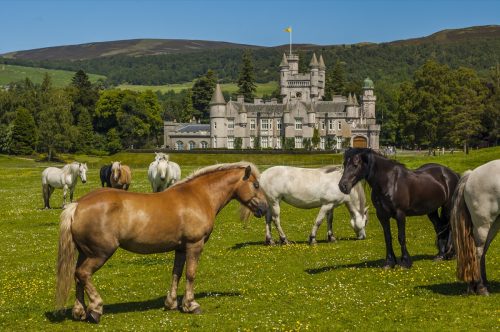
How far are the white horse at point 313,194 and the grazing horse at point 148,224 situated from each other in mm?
7579

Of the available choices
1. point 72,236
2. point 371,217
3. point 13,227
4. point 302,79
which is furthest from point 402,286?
point 302,79

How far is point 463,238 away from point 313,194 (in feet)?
27.0

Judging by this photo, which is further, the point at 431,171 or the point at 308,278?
the point at 431,171

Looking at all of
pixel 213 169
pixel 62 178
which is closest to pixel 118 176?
pixel 62 178

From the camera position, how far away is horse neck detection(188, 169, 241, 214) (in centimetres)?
1282

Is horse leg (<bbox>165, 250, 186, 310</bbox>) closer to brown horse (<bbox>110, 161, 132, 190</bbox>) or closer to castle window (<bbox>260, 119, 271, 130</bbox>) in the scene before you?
brown horse (<bbox>110, 161, 132, 190</bbox>)

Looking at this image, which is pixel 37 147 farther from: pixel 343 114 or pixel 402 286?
pixel 402 286

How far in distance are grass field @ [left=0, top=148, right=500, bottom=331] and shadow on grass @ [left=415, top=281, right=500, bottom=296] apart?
0.07 ft

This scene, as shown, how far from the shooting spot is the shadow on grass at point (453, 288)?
523 inches

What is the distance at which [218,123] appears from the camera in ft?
457

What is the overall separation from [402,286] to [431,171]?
13.7 feet

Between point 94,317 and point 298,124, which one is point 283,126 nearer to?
point 298,124

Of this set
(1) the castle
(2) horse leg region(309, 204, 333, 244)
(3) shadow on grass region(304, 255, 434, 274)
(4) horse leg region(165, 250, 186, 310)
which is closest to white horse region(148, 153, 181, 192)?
(2) horse leg region(309, 204, 333, 244)

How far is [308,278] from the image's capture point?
15.2 meters
